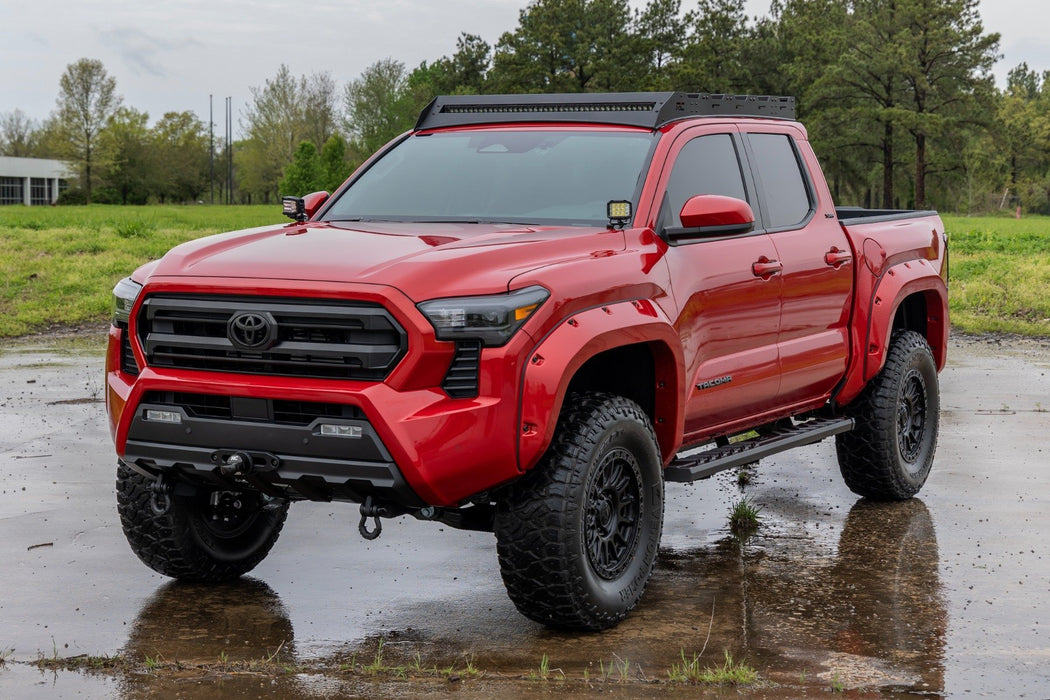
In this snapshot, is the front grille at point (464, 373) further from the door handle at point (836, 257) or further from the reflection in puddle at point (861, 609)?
the door handle at point (836, 257)

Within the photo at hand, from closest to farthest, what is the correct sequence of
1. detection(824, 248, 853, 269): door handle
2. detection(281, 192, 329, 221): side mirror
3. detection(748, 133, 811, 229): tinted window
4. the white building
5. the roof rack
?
the roof rack, detection(281, 192, 329, 221): side mirror, detection(748, 133, 811, 229): tinted window, detection(824, 248, 853, 269): door handle, the white building

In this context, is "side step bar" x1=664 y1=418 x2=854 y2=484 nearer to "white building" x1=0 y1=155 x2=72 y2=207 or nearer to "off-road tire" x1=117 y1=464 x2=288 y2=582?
"off-road tire" x1=117 y1=464 x2=288 y2=582

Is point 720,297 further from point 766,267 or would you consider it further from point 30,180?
point 30,180

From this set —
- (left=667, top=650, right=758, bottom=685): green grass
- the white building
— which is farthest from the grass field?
the white building

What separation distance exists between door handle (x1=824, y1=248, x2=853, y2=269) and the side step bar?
85cm

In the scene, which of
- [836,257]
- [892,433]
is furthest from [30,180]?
[836,257]

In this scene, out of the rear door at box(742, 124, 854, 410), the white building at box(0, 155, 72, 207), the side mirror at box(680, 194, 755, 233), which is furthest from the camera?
the white building at box(0, 155, 72, 207)

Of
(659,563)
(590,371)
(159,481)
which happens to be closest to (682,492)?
(659,563)

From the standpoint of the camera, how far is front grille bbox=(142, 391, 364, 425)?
4656mm

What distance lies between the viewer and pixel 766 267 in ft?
20.6

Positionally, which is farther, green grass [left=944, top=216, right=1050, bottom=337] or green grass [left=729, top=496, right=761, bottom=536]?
green grass [left=944, top=216, right=1050, bottom=337]

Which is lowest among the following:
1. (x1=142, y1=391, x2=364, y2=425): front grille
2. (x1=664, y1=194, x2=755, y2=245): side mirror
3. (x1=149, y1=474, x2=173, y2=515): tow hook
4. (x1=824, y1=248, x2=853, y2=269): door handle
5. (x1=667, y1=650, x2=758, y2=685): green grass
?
(x1=667, y1=650, x2=758, y2=685): green grass

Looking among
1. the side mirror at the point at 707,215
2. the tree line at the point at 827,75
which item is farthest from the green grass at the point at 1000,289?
the tree line at the point at 827,75

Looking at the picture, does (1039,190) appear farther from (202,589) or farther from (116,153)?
(202,589)
